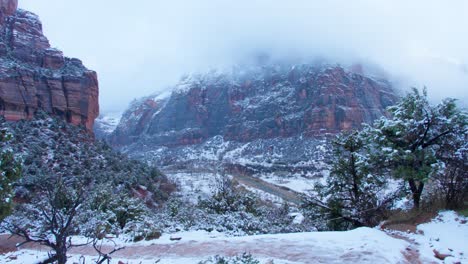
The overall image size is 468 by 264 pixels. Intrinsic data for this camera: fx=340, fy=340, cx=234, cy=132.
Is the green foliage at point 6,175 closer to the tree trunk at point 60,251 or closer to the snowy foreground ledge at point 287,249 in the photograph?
the snowy foreground ledge at point 287,249

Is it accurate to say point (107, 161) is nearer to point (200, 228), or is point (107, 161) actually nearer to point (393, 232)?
point (200, 228)

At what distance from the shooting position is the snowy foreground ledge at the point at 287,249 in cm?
732

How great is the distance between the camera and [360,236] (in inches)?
329

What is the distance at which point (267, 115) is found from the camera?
536ft

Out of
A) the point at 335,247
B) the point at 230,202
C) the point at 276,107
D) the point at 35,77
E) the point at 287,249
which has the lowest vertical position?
the point at 276,107

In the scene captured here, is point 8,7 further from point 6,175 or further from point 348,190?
Result: point 348,190

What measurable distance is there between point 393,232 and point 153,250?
6971 mm

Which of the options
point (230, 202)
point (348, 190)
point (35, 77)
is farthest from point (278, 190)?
point (348, 190)

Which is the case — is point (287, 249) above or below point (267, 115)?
above

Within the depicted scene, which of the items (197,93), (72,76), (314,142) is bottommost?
(314,142)

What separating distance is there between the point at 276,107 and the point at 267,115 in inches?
A: 256

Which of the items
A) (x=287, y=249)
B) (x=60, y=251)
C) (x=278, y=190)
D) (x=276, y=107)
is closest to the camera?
(x=60, y=251)

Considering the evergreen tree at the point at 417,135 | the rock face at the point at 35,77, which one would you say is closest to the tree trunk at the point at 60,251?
the evergreen tree at the point at 417,135

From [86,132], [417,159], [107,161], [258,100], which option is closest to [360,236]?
[417,159]
